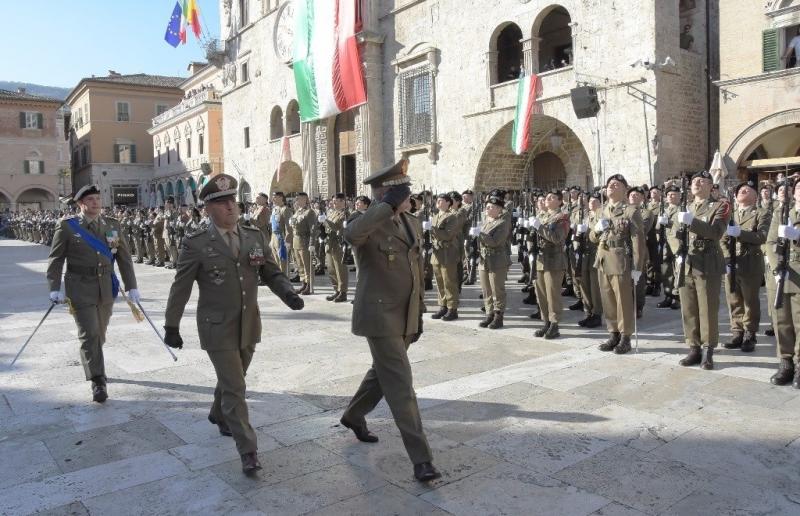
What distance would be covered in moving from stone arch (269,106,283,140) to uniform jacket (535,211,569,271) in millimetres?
26082

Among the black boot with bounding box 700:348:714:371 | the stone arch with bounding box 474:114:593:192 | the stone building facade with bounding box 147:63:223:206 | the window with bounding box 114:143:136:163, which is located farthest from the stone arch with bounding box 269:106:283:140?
the window with bounding box 114:143:136:163

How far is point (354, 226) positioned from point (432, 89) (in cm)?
2004

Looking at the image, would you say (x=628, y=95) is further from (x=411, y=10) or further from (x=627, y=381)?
(x=627, y=381)

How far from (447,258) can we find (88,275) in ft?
16.5

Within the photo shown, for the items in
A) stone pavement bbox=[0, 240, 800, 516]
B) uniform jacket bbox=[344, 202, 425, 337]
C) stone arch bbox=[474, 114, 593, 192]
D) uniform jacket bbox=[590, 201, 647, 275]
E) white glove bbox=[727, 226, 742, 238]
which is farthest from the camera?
stone arch bbox=[474, 114, 593, 192]

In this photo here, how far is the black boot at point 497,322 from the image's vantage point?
8.50 meters

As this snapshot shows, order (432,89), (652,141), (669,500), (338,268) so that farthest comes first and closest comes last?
1. (432,89)
2. (652,141)
3. (338,268)
4. (669,500)

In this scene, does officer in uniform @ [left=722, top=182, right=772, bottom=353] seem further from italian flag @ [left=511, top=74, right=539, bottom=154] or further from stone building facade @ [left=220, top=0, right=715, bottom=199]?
italian flag @ [left=511, top=74, right=539, bottom=154]

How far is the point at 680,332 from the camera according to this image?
7.86 meters

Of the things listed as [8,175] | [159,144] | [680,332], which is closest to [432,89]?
[680,332]

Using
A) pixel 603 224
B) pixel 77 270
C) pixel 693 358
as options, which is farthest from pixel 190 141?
pixel 693 358

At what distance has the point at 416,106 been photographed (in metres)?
23.8

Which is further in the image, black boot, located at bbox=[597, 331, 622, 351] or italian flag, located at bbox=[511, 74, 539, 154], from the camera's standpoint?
italian flag, located at bbox=[511, 74, 539, 154]

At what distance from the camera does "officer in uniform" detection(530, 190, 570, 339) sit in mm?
7758
